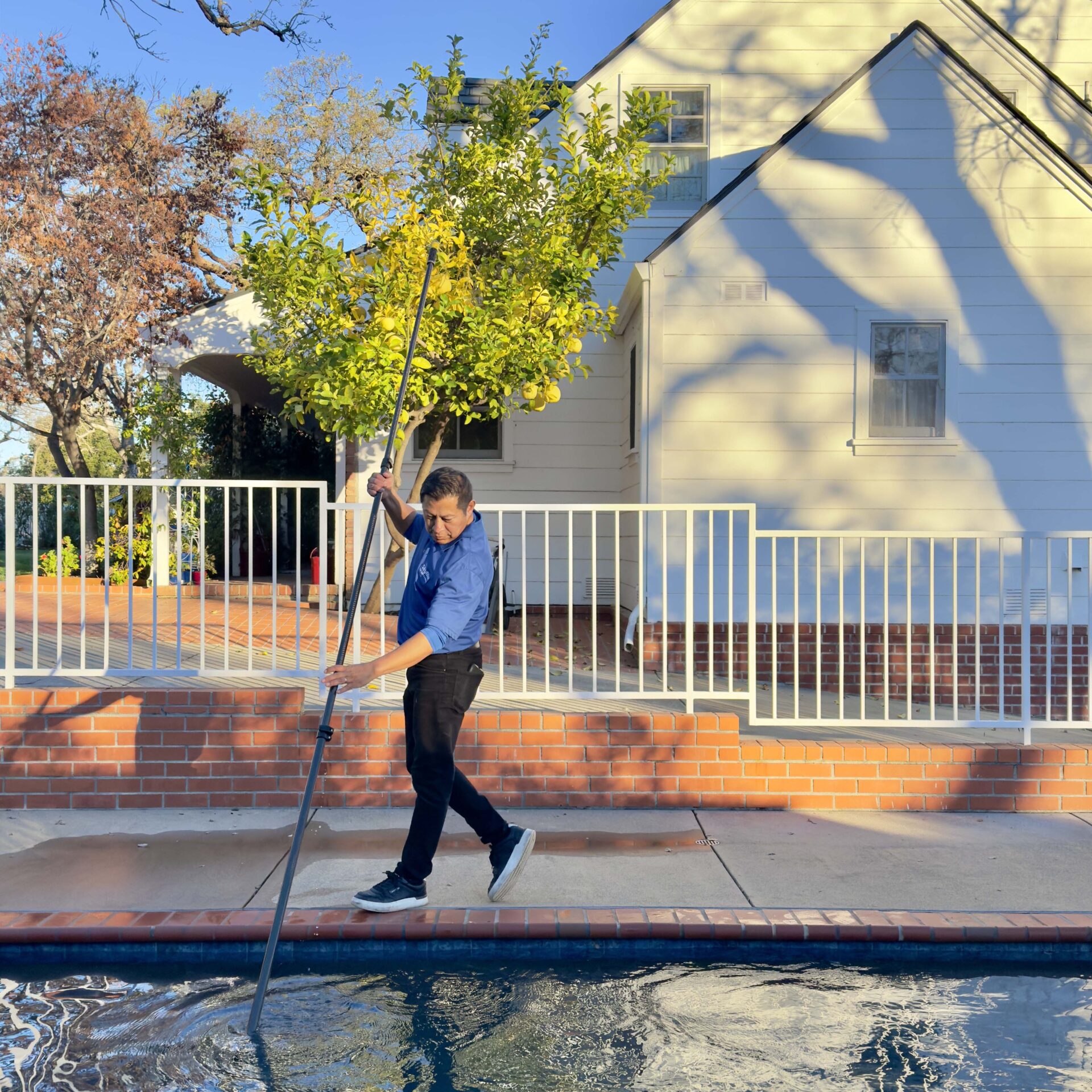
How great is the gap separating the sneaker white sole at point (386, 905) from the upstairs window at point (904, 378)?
654cm

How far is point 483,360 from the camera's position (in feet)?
29.6

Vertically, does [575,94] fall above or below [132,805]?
above

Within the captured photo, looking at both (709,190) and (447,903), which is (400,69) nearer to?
(709,190)

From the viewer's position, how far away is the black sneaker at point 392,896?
430 centimetres

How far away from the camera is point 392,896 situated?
4336 millimetres

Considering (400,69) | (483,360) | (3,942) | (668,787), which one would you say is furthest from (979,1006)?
(400,69)

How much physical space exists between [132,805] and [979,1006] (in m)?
4.32

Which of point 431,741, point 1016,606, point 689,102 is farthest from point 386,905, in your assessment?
point 689,102

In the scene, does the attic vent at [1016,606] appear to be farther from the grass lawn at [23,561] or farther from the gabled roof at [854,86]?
the grass lawn at [23,561]

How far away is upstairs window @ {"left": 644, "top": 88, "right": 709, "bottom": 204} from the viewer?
1202 centimetres

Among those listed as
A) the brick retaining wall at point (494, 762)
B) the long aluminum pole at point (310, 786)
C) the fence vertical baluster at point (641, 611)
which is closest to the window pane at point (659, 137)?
the fence vertical baluster at point (641, 611)

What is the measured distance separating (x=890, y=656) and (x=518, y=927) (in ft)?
17.7

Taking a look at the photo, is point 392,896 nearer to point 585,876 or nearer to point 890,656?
point 585,876

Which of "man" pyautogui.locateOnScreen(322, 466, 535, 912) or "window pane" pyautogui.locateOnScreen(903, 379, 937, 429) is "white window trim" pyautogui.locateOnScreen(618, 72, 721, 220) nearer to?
"window pane" pyautogui.locateOnScreen(903, 379, 937, 429)
